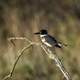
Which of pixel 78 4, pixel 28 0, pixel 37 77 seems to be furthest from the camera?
pixel 28 0

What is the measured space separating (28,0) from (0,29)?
1.91m

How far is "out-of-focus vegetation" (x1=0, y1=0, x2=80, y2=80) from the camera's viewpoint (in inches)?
250

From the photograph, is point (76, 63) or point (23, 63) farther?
point (76, 63)

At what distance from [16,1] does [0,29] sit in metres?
1.60

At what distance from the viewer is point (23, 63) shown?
650 centimetres

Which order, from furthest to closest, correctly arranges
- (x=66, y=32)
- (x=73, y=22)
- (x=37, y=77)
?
(x=73, y=22) → (x=66, y=32) → (x=37, y=77)

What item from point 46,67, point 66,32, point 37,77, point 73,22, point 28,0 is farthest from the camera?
point 28,0

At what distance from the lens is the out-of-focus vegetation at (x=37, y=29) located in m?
6.35

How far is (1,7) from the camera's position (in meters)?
11.4

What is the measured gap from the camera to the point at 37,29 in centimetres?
835

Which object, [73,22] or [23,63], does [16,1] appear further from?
[23,63]

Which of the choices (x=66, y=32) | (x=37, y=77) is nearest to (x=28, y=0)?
(x=66, y=32)

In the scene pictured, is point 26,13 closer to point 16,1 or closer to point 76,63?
point 16,1

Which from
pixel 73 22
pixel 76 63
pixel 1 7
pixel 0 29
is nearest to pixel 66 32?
pixel 73 22
